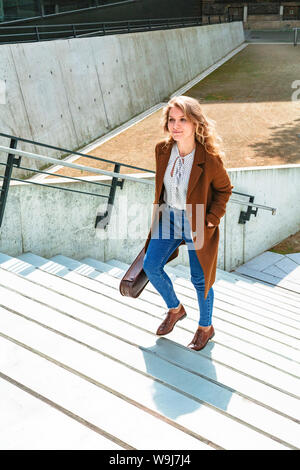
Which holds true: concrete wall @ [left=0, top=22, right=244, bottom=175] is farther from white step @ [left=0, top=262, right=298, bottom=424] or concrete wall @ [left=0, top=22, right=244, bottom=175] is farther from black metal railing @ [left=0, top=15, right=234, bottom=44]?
white step @ [left=0, top=262, right=298, bottom=424]

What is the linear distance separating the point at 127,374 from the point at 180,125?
5.33ft

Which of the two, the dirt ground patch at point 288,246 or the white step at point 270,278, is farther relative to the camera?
the dirt ground patch at point 288,246

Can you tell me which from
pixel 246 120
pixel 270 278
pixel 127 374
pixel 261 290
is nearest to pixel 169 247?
pixel 127 374

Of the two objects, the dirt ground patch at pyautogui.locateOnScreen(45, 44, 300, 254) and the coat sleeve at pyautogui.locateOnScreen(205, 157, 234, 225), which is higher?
the coat sleeve at pyautogui.locateOnScreen(205, 157, 234, 225)

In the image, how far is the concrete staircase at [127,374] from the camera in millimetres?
2623

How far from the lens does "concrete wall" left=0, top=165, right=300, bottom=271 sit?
19.1 feet

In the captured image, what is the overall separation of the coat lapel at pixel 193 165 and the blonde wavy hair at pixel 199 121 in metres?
0.06

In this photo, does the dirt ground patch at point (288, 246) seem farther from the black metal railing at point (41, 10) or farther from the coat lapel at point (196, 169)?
the black metal railing at point (41, 10)


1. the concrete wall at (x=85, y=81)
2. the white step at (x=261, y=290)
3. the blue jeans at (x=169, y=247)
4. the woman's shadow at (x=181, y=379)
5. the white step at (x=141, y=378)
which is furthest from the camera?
the concrete wall at (x=85, y=81)

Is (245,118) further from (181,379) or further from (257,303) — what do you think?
(181,379)

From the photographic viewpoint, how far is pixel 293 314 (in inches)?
245

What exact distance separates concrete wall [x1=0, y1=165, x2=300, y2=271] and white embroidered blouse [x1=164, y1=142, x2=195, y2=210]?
254 centimetres

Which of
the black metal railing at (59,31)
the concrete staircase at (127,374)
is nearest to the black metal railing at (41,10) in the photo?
the black metal railing at (59,31)

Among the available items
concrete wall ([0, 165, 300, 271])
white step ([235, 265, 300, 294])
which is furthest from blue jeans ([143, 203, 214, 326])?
white step ([235, 265, 300, 294])
